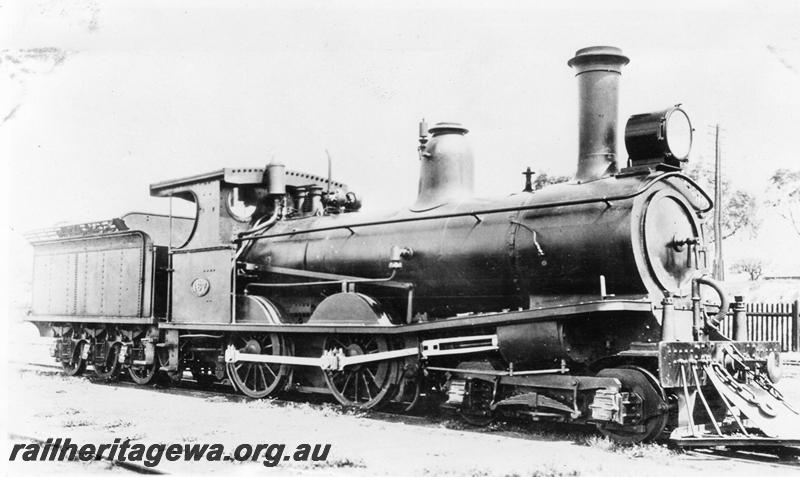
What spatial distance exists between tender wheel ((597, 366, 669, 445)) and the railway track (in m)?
0.32

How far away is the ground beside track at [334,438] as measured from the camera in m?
6.23

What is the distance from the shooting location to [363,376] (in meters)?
9.66

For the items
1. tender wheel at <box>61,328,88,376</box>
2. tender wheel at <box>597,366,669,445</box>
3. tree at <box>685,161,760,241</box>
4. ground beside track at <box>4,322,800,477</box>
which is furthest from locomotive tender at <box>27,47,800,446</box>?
tree at <box>685,161,760,241</box>

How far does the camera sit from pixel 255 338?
35.7 ft

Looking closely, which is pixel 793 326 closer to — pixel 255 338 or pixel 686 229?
pixel 686 229

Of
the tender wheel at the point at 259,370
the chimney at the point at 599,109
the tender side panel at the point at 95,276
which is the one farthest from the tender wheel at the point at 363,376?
the tender side panel at the point at 95,276

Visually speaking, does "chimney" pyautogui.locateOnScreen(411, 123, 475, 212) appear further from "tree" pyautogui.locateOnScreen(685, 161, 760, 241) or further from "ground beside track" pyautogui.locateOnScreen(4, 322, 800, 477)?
"tree" pyautogui.locateOnScreen(685, 161, 760, 241)

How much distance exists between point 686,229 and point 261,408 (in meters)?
5.42

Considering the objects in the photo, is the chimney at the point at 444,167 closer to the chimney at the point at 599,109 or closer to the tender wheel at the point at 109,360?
the chimney at the point at 599,109

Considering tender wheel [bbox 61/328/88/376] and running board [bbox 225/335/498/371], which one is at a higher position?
running board [bbox 225/335/498/371]

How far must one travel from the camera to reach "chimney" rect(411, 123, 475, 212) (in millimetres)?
9523

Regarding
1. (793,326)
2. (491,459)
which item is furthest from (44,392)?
(793,326)

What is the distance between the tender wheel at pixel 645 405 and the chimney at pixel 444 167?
3134 mm

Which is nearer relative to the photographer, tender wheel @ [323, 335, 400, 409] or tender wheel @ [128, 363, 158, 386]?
tender wheel @ [323, 335, 400, 409]
